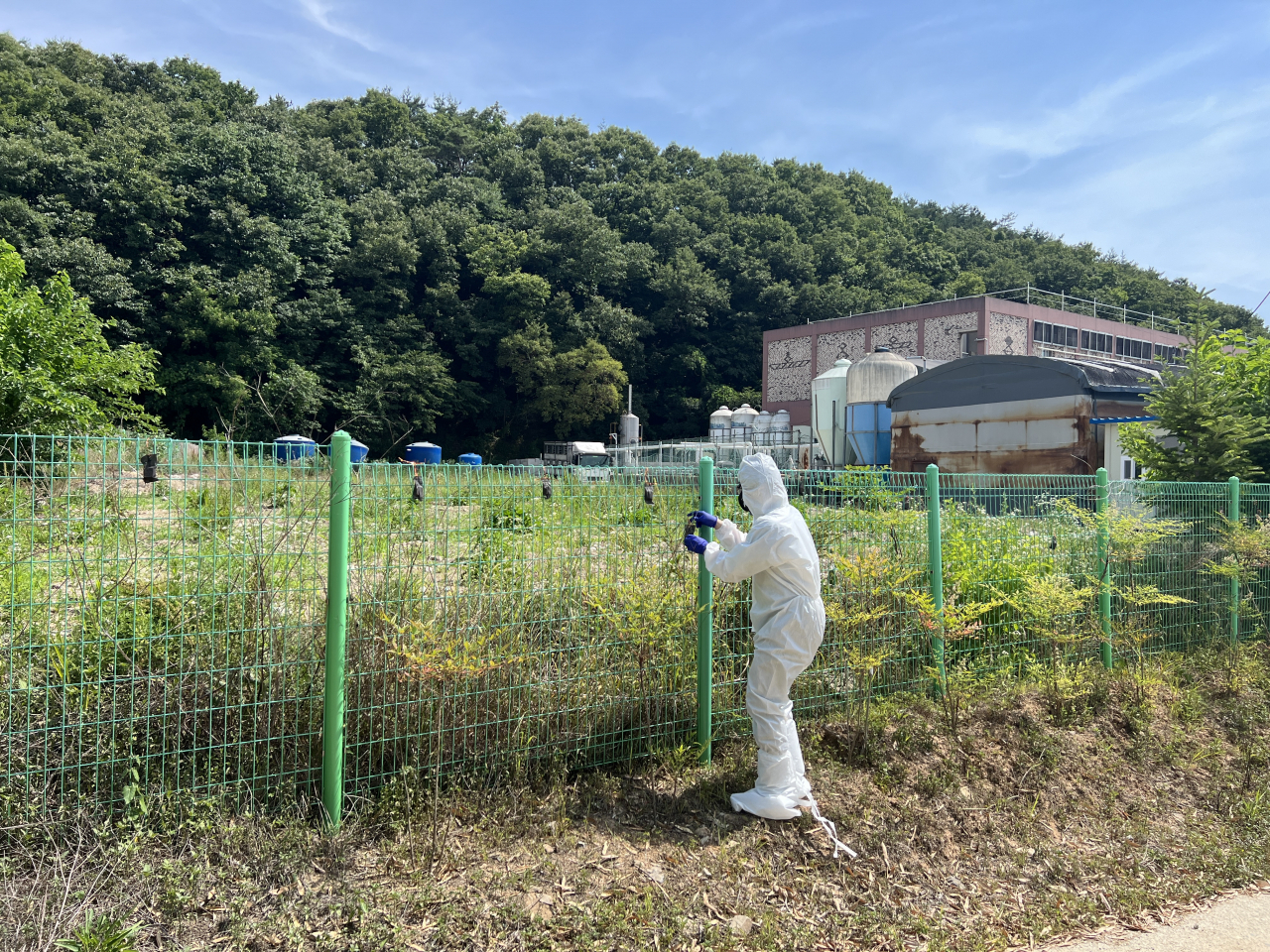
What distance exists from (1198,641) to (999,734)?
3.47m

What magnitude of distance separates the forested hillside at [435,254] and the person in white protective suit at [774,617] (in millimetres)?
23703

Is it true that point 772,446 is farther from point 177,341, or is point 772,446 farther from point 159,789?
point 159,789

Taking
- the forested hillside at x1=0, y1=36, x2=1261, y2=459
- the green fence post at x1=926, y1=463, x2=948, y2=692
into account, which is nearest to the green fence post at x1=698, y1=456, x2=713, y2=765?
the green fence post at x1=926, y1=463, x2=948, y2=692

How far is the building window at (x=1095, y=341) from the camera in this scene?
4600 centimetres

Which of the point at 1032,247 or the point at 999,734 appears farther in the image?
the point at 1032,247

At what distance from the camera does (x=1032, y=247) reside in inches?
2717

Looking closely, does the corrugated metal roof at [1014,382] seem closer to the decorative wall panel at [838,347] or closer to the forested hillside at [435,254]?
the forested hillside at [435,254]

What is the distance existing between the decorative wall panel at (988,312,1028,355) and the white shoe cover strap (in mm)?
41632

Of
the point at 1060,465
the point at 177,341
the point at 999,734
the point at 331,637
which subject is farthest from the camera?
the point at 177,341

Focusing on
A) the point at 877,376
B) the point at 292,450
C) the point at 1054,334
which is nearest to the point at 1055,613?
the point at 292,450

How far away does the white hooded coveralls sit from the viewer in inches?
154

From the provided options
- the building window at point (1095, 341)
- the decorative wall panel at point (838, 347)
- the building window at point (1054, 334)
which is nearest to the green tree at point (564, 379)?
the decorative wall panel at point (838, 347)

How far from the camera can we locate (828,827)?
392 centimetres

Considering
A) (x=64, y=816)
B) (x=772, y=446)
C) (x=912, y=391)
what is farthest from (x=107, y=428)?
(x=772, y=446)
